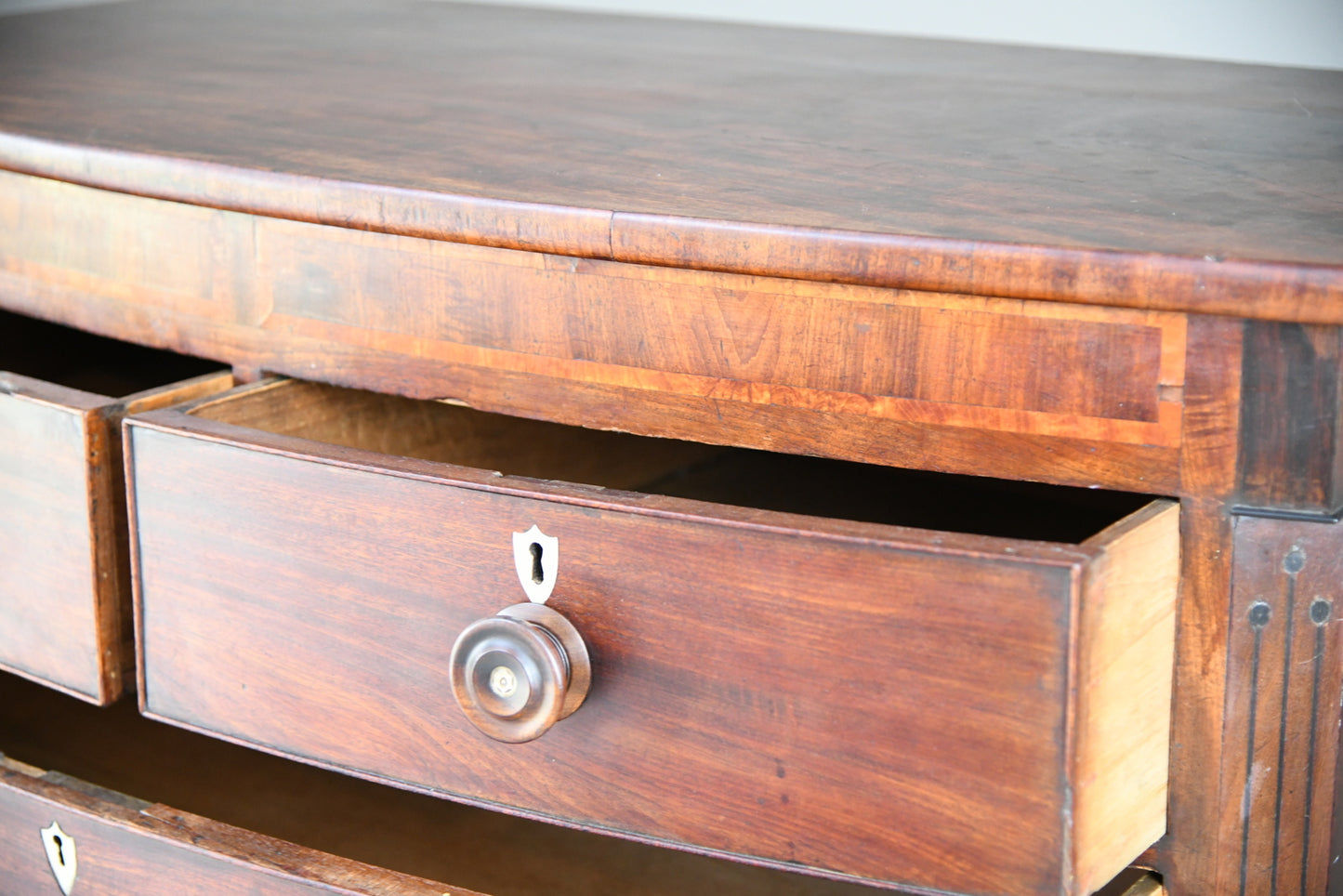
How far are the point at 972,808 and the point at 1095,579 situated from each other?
0.09m

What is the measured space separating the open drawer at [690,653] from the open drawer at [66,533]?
0.03 m

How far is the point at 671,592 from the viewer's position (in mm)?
506

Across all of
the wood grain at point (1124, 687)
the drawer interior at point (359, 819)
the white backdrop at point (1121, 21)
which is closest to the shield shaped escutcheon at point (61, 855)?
the drawer interior at point (359, 819)

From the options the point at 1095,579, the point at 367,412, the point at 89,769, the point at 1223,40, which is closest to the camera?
the point at 1095,579

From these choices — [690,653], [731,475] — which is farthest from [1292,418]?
[731,475]

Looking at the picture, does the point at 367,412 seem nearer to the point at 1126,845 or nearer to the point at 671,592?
the point at 671,592

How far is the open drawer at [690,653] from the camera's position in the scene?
0.46 meters

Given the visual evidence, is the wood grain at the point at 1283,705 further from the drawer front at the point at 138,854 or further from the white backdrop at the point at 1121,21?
the white backdrop at the point at 1121,21

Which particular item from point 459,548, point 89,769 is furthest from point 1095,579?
point 89,769

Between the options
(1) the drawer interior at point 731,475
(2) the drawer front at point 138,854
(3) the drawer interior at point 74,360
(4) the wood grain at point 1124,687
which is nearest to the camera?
(4) the wood grain at point 1124,687

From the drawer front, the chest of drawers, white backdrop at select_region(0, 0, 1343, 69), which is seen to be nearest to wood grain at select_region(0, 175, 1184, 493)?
the chest of drawers

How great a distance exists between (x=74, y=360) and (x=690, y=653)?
26.6 inches

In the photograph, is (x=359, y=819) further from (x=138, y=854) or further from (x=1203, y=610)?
(x=1203, y=610)

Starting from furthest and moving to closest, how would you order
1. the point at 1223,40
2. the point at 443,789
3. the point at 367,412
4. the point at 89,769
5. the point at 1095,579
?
the point at 1223,40, the point at 89,769, the point at 367,412, the point at 443,789, the point at 1095,579
